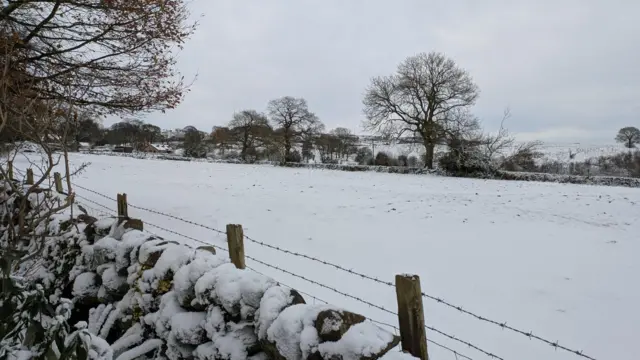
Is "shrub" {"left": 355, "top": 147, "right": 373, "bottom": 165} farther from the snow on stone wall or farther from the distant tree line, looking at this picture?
the snow on stone wall

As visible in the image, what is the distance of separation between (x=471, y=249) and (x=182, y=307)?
19.4 ft

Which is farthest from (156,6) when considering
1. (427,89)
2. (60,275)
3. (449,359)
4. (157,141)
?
(157,141)

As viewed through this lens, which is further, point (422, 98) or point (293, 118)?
point (293, 118)

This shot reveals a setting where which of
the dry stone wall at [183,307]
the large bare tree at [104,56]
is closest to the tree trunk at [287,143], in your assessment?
the large bare tree at [104,56]

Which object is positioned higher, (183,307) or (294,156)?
(294,156)

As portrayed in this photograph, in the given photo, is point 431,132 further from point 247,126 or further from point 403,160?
point 247,126

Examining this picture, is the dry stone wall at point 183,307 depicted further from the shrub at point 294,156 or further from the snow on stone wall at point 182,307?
the shrub at point 294,156

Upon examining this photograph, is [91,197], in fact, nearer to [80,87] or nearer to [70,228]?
[80,87]

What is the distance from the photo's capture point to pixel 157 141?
5591cm

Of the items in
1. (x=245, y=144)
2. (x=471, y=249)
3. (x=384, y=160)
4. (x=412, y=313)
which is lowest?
(x=471, y=249)

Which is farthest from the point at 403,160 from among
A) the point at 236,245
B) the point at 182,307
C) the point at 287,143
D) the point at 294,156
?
the point at 182,307

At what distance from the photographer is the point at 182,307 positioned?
2.75m

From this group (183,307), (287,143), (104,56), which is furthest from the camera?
(287,143)

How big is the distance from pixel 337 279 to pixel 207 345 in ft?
10.8
